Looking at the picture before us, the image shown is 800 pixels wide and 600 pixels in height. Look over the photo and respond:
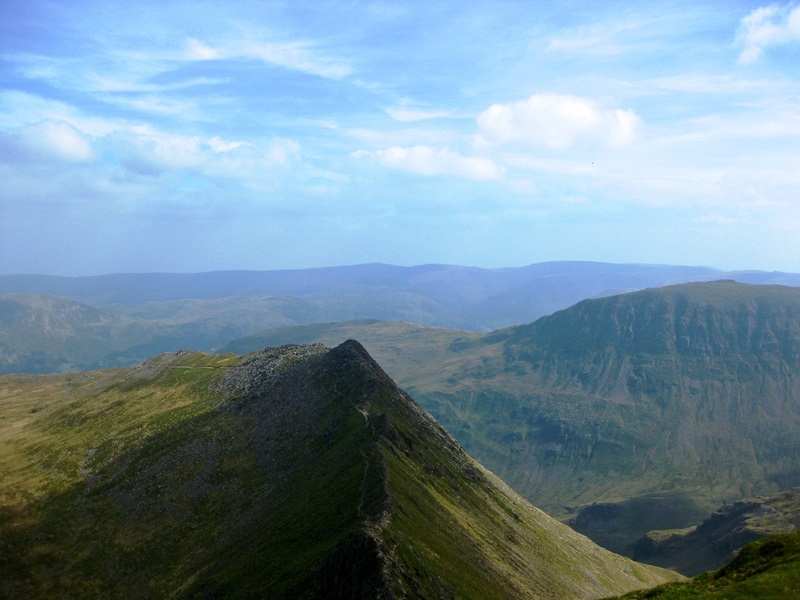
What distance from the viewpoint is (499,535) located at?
108125 mm

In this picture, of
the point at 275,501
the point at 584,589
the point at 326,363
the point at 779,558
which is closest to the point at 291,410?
the point at 326,363

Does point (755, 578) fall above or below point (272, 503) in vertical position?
above

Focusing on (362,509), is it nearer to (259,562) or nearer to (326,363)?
(259,562)

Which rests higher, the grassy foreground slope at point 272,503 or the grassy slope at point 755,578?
the grassy slope at point 755,578

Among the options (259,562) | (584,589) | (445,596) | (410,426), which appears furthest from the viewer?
(410,426)

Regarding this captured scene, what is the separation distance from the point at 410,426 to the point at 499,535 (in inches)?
1127

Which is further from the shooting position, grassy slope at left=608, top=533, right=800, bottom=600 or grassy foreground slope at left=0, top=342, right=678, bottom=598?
grassy foreground slope at left=0, top=342, right=678, bottom=598

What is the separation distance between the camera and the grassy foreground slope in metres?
71.8

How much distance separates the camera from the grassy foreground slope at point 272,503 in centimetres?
7181

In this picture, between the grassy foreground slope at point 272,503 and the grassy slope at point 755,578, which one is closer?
the grassy slope at point 755,578

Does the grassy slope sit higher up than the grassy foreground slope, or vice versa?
the grassy slope

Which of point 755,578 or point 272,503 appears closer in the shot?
point 755,578

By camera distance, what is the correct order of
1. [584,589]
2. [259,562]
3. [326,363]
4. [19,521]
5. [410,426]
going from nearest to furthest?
[259,562], [19,521], [584,589], [410,426], [326,363]

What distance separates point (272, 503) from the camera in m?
94.6
